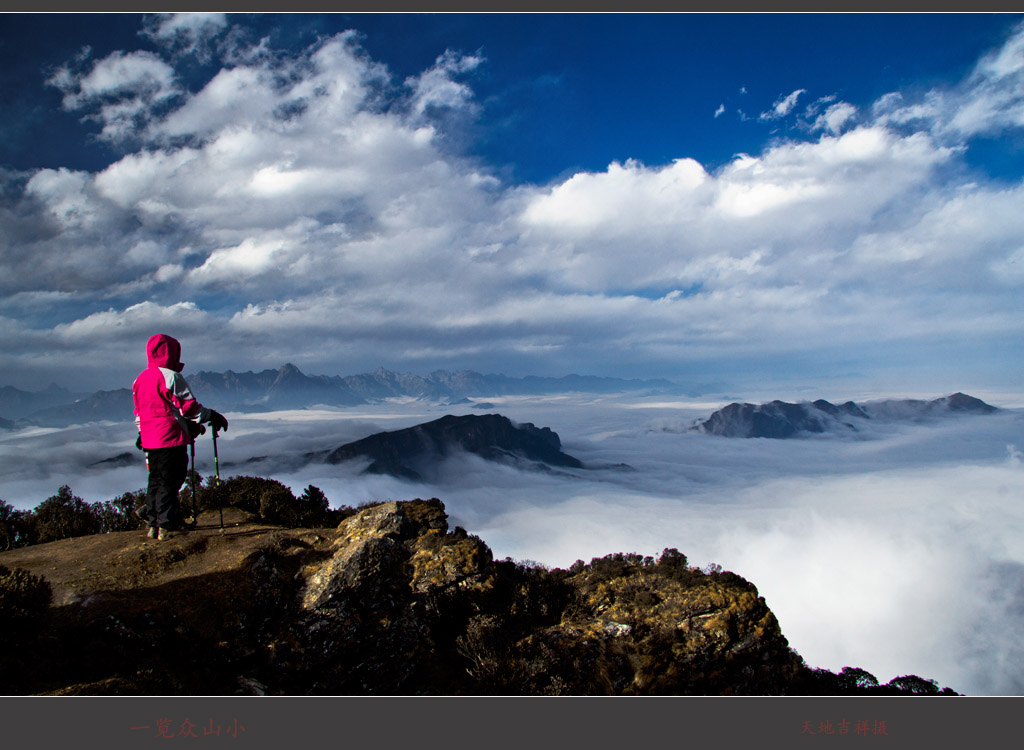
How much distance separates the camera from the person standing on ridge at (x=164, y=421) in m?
8.45

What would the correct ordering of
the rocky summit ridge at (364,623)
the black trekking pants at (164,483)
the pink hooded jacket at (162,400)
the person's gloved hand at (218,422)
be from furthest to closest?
1. the person's gloved hand at (218,422)
2. the black trekking pants at (164,483)
3. the pink hooded jacket at (162,400)
4. the rocky summit ridge at (364,623)

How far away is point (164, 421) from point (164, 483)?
1221mm

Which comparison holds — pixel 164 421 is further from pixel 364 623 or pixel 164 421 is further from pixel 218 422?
pixel 364 623

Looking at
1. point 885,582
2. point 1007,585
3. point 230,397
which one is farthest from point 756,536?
point 230,397

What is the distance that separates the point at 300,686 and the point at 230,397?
219 metres

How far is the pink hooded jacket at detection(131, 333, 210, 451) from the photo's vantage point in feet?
27.7

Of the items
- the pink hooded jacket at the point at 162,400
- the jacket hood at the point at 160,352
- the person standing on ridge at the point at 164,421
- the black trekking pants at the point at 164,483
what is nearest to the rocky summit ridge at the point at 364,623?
the black trekking pants at the point at 164,483

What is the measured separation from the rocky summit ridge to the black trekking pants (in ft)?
1.58

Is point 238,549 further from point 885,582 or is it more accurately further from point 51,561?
point 885,582

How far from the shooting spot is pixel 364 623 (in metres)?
7.43

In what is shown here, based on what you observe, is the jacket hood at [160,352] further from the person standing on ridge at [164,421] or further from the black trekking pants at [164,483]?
the black trekking pants at [164,483]

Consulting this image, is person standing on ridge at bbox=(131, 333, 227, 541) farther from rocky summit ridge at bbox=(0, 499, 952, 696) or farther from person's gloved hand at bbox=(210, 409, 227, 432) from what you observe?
rocky summit ridge at bbox=(0, 499, 952, 696)

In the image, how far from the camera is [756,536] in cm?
16975

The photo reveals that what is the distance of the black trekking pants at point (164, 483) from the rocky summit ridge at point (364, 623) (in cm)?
48
